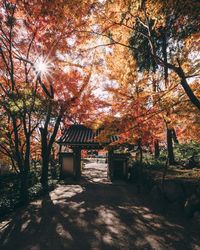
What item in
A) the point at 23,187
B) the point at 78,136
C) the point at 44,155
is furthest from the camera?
the point at 78,136

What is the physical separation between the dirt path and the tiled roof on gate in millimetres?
6829

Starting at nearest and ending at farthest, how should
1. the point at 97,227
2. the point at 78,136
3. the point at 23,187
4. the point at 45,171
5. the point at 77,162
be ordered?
the point at 97,227 < the point at 23,187 < the point at 45,171 < the point at 78,136 < the point at 77,162

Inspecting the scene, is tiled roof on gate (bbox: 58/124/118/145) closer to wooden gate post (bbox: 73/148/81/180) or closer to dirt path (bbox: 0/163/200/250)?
wooden gate post (bbox: 73/148/81/180)

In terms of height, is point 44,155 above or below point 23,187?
above

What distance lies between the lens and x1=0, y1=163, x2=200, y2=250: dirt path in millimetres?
5539

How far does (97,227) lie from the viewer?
669 cm

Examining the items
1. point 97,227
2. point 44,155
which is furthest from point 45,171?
point 97,227

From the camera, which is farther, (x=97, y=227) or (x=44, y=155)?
(x=44, y=155)

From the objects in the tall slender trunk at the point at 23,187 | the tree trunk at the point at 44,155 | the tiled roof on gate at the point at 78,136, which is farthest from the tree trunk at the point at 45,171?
the tiled roof on gate at the point at 78,136

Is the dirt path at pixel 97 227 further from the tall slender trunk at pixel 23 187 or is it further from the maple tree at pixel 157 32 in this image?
the maple tree at pixel 157 32

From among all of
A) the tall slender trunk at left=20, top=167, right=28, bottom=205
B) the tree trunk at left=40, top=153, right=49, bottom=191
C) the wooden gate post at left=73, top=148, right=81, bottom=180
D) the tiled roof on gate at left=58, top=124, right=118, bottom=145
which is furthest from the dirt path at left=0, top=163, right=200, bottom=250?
the wooden gate post at left=73, top=148, right=81, bottom=180

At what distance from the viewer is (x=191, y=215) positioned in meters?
7.19

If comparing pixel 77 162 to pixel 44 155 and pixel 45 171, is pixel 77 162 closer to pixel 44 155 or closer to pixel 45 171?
pixel 45 171

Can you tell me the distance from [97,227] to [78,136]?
10939 millimetres
